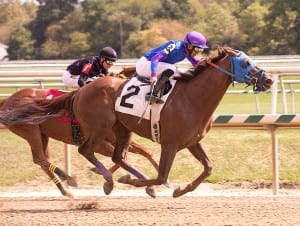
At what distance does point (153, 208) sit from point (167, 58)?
149cm

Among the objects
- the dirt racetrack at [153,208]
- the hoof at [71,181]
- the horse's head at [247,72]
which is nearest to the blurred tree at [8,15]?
the dirt racetrack at [153,208]

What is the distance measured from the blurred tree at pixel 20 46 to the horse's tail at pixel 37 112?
44.7 m

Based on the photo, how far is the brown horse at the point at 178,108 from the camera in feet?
24.1

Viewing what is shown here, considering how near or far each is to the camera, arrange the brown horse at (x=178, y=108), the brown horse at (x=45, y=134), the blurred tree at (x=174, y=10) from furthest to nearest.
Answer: the blurred tree at (x=174, y=10) < the brown horse at (x=45, y=134) < the brown horse at (x=178, y=108)

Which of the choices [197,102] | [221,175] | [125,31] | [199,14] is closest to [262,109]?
[221,175]

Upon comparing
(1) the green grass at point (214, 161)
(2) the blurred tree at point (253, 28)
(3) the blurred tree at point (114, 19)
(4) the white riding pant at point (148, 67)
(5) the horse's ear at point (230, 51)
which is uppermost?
(5) the horse's ear at point (230, 51)

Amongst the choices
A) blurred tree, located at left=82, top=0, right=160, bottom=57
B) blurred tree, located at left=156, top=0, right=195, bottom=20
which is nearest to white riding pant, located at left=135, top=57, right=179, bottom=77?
blurred tree, located at left=82, top=0, right=160, bottom=57

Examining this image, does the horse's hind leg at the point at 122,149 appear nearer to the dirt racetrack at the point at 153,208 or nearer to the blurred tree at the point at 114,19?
the dirt racetrack at the point at 153,208

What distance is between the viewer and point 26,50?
53750 millimetres

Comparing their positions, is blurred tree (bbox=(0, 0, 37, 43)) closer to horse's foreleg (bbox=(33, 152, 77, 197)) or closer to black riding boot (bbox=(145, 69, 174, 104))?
horse's foreleg (bbox=(33, 152, 77, 197))

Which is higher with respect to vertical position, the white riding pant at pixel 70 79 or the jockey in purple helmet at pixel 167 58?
the jockey in purple helmet at pixel 167 58

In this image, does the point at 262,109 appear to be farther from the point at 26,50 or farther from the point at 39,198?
the point at 26,50

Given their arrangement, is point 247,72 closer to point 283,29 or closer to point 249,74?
point 249,74

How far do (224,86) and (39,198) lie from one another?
2.73 meters
